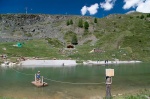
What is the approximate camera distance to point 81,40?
6786 inches

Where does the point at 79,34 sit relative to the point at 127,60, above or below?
above

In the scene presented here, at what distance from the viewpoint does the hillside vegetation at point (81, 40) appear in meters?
118

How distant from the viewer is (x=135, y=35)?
520 feet

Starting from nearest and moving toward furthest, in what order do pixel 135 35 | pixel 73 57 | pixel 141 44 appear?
1. pixel 73 57
2. pixel 141 44
3. pixel 135 35

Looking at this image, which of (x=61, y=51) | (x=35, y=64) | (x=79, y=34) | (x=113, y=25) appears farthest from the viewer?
(x=113, y=25)

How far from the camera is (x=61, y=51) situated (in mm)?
128125

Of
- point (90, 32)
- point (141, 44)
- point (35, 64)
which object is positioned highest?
point (90, 32)

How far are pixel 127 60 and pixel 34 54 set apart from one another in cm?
4568

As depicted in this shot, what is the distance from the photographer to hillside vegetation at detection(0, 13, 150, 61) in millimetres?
118375

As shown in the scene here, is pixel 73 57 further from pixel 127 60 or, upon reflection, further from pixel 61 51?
pixel 127 60

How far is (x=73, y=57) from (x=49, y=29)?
79.1 meters

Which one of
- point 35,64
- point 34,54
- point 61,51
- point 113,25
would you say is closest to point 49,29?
point 113,25

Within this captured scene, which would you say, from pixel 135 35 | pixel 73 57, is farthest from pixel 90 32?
pixel 73 57

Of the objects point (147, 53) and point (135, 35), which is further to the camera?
point (135, 35)
